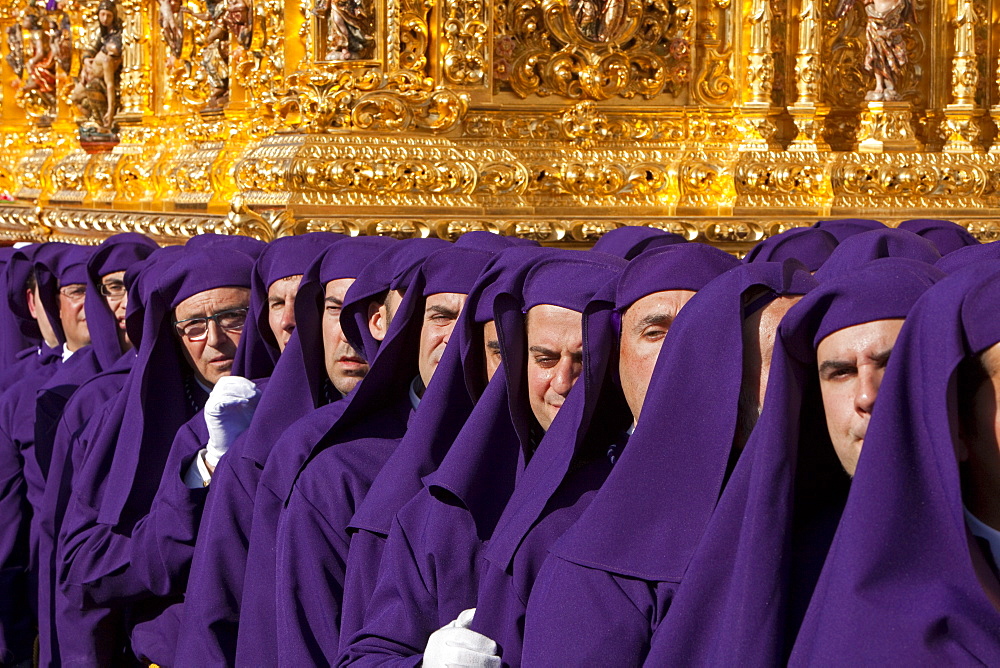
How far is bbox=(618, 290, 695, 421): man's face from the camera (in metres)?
2.80

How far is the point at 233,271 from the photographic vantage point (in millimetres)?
4797

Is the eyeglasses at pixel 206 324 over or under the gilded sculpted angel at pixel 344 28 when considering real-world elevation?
under

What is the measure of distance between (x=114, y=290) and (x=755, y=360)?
3982 mm

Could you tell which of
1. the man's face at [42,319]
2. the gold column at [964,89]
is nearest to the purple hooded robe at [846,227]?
the gold column at [964,89]

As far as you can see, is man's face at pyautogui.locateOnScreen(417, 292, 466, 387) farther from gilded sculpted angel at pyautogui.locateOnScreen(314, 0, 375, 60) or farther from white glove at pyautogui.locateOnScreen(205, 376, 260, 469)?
gilded sculpted angel at pyautogui.locateOnScreen(314, 0, 375, 60)

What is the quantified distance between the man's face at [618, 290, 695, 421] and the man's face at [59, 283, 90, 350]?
3.82m

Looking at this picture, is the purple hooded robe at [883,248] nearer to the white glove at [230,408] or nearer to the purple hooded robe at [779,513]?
the purple hooded robe at [779,513]

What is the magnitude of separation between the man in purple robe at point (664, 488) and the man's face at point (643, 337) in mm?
352

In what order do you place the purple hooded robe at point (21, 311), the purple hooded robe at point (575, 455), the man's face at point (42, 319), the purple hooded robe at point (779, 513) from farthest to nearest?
the purple hooded robe at point (21, 311), the man's face at point (42, 319), the purple hooded robe at point (575, 455), the purple hooded robe at point (779, 513)

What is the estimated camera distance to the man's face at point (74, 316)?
621cm

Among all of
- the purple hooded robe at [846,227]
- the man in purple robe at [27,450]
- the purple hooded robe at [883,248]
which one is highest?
the purple hooded robe at [883,248]

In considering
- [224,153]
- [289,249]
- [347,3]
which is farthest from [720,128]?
[289,249]

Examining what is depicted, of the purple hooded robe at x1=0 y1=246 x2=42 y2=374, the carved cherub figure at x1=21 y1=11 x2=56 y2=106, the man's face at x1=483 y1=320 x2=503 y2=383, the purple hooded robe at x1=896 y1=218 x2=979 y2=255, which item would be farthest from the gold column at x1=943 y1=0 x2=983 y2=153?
the carved cherub figure at x1=21 y1=11 x2=56 y2=106

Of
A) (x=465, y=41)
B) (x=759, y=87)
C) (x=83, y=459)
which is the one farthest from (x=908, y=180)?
(x=83, y=459)
